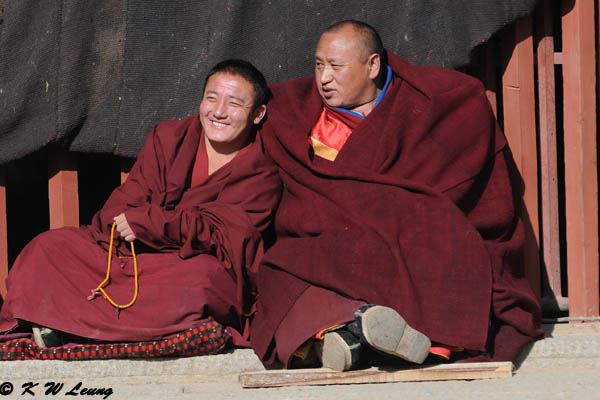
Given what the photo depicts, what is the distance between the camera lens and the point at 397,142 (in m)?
4.51

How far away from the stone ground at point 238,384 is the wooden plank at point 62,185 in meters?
0.96

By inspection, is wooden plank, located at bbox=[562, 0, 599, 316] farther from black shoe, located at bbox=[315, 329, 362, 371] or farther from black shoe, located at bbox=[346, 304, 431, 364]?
black shoe, located at bbox=[315, 329, 362, 371]

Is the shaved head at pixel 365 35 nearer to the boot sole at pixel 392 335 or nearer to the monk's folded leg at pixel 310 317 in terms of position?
the monk's folded leg at pixel 310 317

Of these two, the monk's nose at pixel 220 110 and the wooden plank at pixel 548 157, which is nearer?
the monk's nose at pixel 220 110

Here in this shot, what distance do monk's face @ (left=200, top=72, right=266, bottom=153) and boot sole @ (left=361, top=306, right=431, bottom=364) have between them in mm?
1191

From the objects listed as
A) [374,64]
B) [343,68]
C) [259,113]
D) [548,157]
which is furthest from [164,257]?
[548,157]

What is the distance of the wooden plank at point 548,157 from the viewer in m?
5.09

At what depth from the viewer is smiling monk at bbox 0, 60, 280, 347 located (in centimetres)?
431

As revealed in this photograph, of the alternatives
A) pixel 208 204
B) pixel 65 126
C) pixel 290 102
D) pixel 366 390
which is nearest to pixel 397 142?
pixel 290 102

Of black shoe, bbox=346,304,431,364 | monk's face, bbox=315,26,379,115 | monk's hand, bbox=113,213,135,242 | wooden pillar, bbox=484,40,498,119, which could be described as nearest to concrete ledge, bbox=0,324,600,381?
monk's hand, bbox=113,213,135,242

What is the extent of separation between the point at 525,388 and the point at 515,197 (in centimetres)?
131

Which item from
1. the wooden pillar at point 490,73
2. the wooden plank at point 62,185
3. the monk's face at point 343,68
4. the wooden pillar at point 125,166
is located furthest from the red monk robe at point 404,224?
the wooden plank at point 62,185

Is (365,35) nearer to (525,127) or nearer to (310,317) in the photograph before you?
(525,127)

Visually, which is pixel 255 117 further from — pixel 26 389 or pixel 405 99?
pixel 26 389
